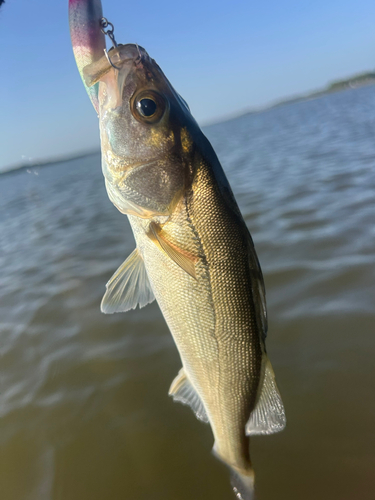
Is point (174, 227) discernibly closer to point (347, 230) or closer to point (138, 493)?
point (138, 493)

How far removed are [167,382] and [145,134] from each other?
231 centimetres

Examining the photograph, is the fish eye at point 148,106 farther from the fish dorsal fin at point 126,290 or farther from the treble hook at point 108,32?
the fish dorsal fin at point 126,290

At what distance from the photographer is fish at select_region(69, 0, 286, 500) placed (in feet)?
5.22

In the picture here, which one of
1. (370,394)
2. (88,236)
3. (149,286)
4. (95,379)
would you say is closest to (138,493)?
(95,379)

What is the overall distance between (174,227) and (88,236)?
251 inches

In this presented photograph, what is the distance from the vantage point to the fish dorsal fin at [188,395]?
2.04m

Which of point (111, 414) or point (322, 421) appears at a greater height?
point (111, 414)

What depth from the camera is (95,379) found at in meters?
3.28

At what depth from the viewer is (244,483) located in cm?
193

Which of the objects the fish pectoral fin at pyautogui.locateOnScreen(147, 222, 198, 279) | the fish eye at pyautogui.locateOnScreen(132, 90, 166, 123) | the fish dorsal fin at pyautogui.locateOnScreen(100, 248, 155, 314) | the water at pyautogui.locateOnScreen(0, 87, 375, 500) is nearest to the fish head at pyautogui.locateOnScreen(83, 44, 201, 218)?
the fish eye at pyautogui.locateOnScreen(132, 90, 166, 123)

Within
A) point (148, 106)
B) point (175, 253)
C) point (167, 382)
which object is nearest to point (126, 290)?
point (175, 253)

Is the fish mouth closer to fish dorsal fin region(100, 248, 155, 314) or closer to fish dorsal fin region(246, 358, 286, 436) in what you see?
fish dorsal fin region(100, 248, 155, 314)

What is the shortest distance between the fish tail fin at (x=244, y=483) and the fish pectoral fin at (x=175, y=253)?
4.01 feet

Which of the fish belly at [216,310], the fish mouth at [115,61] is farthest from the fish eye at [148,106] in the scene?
the fish belly at [216,310]
